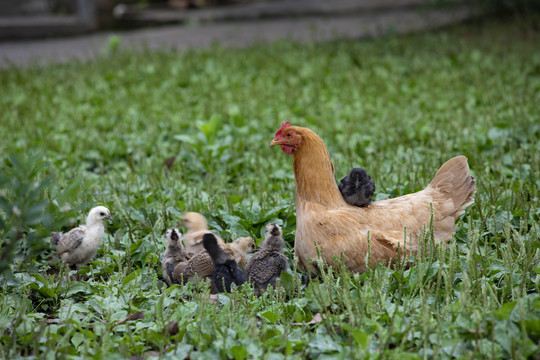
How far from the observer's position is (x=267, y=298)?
3.57 meters

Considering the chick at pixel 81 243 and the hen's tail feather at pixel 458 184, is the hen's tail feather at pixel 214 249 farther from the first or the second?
the hen's tail feather at pixel 458 184

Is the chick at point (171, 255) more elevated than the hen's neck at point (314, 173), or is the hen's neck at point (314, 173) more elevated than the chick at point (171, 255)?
the hen's neck at point (314, 173)

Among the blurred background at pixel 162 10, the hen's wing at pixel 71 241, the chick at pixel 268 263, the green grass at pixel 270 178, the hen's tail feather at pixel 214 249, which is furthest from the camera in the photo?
the blurred background at pixel 162 10

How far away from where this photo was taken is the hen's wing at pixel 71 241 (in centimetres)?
397

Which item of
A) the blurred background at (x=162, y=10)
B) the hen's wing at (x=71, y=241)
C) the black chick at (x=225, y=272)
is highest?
the blurred background at (x=162, y=10)

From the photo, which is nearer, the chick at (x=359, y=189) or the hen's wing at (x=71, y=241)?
the chick at (x=359, y=189)

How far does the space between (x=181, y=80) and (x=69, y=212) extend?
6.61 metres

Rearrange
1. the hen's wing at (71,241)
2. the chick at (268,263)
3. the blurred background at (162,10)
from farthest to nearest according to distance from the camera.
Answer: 1. the blurred background at (162,10)
2. the hen's wing at (71,241)
3. the chick at (268,263)

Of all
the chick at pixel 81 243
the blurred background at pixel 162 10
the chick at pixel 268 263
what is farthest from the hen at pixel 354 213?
the blurred background at pixel 162 10

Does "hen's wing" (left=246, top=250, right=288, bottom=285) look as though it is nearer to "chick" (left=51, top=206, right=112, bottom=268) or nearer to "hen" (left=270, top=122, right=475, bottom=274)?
"hen" (left=270, top=122, right=475, bottom=274)

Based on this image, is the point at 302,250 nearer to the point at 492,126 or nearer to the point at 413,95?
the point at 492,126

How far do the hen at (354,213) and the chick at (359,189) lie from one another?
52mm

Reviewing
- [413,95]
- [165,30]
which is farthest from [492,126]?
[165,30]

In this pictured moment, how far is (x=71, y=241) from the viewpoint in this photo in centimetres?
397
